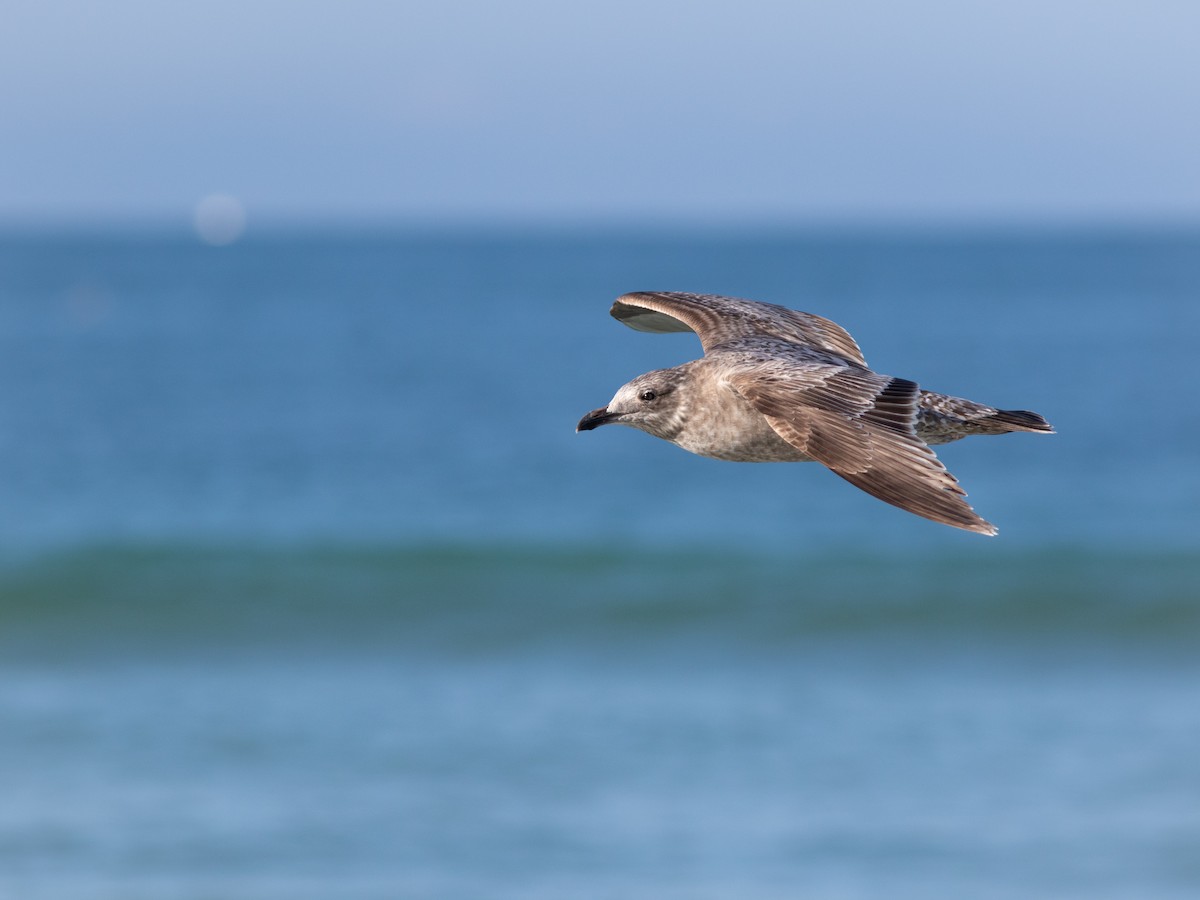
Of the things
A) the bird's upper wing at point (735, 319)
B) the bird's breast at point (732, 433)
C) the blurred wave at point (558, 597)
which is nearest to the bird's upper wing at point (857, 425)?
the bird's breast at point (732, 433)

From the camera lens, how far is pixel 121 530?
31.5m

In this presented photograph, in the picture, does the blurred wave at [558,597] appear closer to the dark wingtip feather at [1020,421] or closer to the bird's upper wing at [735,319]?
the bird's upper wing at [735,319]

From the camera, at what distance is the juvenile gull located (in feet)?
20.1

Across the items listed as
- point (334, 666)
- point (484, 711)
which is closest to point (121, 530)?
point (334, 666)

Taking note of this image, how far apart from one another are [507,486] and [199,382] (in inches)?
992

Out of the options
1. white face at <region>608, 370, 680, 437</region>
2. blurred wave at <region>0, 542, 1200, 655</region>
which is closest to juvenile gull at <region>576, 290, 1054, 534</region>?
white face at <region>608, 370, 680, 437</region>

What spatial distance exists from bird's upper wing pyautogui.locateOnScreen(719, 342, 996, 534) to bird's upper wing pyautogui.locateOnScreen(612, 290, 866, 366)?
3.44ft

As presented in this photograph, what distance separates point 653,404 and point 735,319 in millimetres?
1375

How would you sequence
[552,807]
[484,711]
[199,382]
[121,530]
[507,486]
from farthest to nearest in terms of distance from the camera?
1. [199,382]
2. [507,486]
3. [121,530]
4. [484,711]
5. [552,807]

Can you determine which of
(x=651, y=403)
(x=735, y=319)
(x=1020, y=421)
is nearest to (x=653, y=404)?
(x=651, y=403)

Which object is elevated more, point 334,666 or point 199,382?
point 199,382

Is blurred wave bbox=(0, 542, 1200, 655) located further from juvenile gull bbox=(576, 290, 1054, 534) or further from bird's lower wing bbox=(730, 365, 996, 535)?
bird's lower wing bbox=(730, 365, 996, 535)

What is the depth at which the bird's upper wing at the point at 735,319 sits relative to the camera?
8461 millimetres

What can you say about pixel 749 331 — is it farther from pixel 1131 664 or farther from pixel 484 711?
pixel 1131 664
